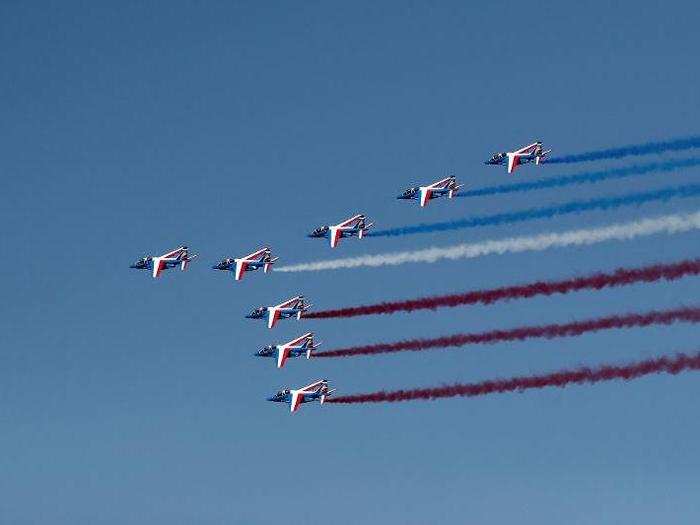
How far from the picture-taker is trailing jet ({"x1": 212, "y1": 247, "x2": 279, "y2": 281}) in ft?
493

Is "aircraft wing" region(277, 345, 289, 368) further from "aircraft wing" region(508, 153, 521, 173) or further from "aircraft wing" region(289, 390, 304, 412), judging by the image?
"aircraft wing" region(508, 153, 521, 173)

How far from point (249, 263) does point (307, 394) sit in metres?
13.3

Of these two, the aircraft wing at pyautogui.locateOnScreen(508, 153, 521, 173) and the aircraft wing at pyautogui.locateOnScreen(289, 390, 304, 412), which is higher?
the aircraft wing at pyautogui.locateOnScreen(508, 153, 521, 173)

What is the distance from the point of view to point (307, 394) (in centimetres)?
14650

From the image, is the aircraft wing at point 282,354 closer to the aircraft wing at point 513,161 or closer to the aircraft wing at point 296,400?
the aircraft wing at point 296,400

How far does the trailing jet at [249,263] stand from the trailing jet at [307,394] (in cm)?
1119

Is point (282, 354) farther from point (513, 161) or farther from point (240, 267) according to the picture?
point (513, 161)

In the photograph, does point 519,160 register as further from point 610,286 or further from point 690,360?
point 690,360

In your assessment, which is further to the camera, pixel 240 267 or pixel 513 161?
pixel 240 267

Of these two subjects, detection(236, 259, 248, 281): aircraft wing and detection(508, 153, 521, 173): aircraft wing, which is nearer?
detection(508, 153, 521, 173): aircraft wing

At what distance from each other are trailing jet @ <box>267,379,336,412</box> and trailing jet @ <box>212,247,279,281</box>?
441 inches

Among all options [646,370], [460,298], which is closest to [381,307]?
[460,298]

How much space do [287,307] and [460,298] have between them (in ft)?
98.2

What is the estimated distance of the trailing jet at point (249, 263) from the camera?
150 m
